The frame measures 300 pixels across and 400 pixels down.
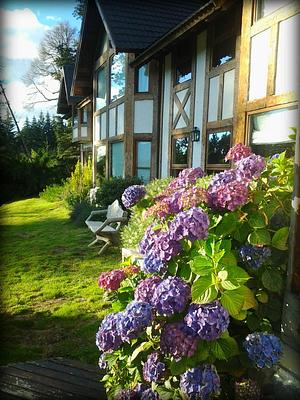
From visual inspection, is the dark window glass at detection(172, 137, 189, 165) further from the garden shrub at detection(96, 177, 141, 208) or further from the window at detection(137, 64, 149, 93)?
the window at detection(137, 64, 149, 93)

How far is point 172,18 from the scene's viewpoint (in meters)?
11.3

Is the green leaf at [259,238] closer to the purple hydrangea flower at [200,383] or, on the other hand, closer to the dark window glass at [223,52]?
the purple hydrangea flower at [200,383]

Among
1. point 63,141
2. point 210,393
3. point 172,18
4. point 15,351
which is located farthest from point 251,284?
point 63,141

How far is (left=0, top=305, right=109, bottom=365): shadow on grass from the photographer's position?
308 centimetres

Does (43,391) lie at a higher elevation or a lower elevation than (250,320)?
lower

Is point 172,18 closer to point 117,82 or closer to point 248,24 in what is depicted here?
point 117,82

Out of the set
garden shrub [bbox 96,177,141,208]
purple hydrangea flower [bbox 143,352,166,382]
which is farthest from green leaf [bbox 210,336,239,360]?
garden shrub [bbox 96,177,141,208]

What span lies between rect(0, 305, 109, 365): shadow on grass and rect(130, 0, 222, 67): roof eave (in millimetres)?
6049

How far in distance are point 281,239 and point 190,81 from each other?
7.78 meters

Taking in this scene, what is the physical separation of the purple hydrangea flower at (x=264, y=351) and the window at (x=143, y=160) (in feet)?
31.7

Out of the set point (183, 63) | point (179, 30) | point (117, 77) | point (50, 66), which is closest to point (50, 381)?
point (179, 30)

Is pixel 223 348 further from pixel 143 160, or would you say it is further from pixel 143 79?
pixel 143 79

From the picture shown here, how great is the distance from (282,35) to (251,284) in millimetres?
4758

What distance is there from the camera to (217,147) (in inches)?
308
